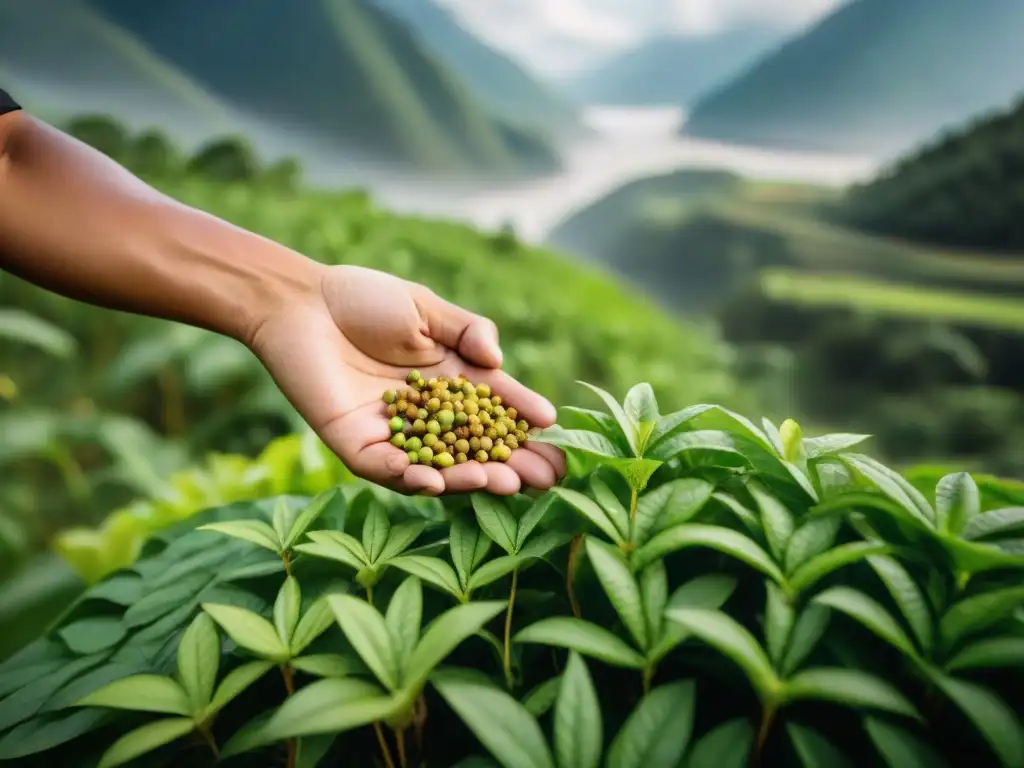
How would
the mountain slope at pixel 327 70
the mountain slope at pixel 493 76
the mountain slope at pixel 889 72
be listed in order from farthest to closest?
the mountain slope at pixel 493 76 → the mountain slope at pixel 327 70 → the mountain slope at pixel 889 72

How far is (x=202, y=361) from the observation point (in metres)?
1.62

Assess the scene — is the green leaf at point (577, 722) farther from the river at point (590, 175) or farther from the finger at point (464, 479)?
the river at point (590, 175)

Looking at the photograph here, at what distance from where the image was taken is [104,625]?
0.56 metres

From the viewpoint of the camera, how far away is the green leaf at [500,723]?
1.20ft

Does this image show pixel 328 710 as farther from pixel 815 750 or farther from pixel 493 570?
pixel 815 750

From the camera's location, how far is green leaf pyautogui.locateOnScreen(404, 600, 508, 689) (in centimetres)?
38

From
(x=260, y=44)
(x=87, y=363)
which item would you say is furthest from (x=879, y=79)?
(x=87, y=363)

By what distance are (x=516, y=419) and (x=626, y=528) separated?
311 mm

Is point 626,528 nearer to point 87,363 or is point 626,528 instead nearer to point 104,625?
point 104,625

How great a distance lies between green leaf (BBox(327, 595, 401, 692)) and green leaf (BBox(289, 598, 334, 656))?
36 mm

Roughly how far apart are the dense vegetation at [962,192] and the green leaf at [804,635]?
118 inches

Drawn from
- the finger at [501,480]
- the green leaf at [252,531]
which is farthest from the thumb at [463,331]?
the green leaf at [252,531]

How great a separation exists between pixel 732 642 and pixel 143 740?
320mm

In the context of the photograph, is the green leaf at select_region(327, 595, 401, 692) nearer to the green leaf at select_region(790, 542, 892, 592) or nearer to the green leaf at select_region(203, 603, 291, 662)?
the green leaf at select_region(203, 603, 291, 662)
